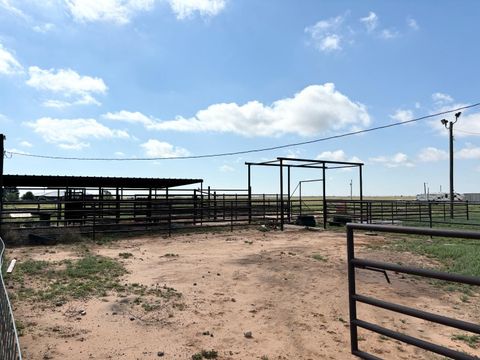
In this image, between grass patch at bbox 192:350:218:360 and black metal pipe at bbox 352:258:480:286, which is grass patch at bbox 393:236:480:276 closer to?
black metal pipe at bbox 352:258:480:286

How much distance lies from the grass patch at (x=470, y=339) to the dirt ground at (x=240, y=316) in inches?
3.9

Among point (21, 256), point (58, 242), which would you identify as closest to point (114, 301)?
point (21, 256)

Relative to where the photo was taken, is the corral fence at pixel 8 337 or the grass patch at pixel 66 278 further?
Answer: the grass patch at pixel 66 278

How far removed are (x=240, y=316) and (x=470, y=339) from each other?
2579 mm

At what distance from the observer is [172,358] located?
3918 mm

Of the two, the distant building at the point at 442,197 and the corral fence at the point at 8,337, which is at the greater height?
the distant building at the point at 442,197

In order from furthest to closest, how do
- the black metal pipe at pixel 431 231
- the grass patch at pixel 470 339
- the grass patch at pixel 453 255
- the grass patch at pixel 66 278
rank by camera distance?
1. the grass patch at pixel 453 255
2. the grass patch at pixel 66 278
3. the grass patch at pixel 470 339
4. the black metal pipe at pixel 431 231

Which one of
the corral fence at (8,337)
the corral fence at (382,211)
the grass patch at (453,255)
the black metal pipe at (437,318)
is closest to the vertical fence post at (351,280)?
the black metal pipe at (437,318)

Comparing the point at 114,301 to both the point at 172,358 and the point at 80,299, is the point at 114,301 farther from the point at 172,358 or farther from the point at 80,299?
the point at 172,358

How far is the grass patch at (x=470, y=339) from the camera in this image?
14.1ft

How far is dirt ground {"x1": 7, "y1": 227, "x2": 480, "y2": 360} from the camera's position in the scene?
4137mm

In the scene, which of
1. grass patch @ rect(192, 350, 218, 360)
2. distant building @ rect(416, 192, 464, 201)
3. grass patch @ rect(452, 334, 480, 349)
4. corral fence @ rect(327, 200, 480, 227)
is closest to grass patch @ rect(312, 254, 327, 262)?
grass patch @ rect(452, 334, 480, 349)

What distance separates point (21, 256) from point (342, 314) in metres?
8.05

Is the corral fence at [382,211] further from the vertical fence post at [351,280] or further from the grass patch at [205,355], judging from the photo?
the grass patch at [205,355]
